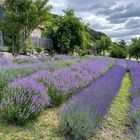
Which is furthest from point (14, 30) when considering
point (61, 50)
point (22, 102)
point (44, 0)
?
point (22, 102)

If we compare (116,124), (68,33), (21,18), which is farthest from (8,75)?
(68,33)

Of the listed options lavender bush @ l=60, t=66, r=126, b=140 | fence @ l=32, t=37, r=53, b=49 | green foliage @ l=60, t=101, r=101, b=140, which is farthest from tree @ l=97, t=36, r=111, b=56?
green foliage @ l=60, t=101, r=101, b=140

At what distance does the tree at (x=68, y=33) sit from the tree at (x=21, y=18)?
5.05 metres

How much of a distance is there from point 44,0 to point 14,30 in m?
3.12

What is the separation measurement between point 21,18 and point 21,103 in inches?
585

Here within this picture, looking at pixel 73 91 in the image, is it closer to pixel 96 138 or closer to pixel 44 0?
pixel 96 138

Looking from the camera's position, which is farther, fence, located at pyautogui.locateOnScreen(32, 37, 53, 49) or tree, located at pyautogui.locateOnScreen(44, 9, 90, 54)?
tree, located at pyautogui.locateOnScreen(44, 9, 90, 54)

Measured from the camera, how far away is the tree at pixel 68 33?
2505cm

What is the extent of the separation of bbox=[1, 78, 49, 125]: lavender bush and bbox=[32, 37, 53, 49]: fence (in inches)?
754

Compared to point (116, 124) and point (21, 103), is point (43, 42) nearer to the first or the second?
point (116, 124)

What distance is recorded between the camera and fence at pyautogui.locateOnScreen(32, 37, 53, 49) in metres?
24.0

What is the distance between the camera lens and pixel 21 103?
4.57 m

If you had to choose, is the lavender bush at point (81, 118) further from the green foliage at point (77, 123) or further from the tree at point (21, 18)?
the tree at point (21, 18)

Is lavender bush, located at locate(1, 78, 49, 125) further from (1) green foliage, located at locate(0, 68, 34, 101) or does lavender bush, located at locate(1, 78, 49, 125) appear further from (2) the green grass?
(2) the green grass
